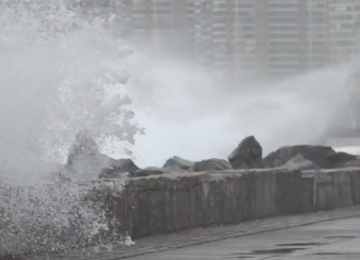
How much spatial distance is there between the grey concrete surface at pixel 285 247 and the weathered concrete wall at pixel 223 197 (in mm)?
756

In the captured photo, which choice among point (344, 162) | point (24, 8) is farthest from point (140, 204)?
point (344, 162)

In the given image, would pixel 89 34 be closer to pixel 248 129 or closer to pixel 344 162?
pixel 344 162

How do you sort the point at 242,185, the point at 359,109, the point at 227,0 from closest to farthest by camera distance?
the point at 242,185
the point at 359,109
the point at 227,0

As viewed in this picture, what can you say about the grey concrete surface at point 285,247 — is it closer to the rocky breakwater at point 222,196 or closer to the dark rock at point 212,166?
the rocky breakwater at point 222,196

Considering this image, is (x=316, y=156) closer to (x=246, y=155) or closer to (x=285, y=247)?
(x=246, y=155)

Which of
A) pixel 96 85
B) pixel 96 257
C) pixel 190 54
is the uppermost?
pixel 190 54

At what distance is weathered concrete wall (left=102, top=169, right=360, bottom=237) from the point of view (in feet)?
39.2

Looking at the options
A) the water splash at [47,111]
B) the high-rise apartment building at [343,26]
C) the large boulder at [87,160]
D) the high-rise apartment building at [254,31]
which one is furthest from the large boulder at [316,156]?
the high-rise apartment building at [343,26]

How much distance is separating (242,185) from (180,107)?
3251 centimetres

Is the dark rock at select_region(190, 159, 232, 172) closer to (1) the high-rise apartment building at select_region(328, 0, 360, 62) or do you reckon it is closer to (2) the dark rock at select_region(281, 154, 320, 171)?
(2) the dark rock at select_region(281, 154, 320, 171)

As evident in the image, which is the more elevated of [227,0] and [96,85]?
[227,0]

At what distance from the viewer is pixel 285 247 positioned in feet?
35.7

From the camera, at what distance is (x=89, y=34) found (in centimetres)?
1256

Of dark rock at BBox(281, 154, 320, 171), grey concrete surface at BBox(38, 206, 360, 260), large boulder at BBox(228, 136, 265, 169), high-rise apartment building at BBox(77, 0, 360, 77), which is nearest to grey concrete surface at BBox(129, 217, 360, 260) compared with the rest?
grey concrete surface at BBox(38, 206, 360, 260)
